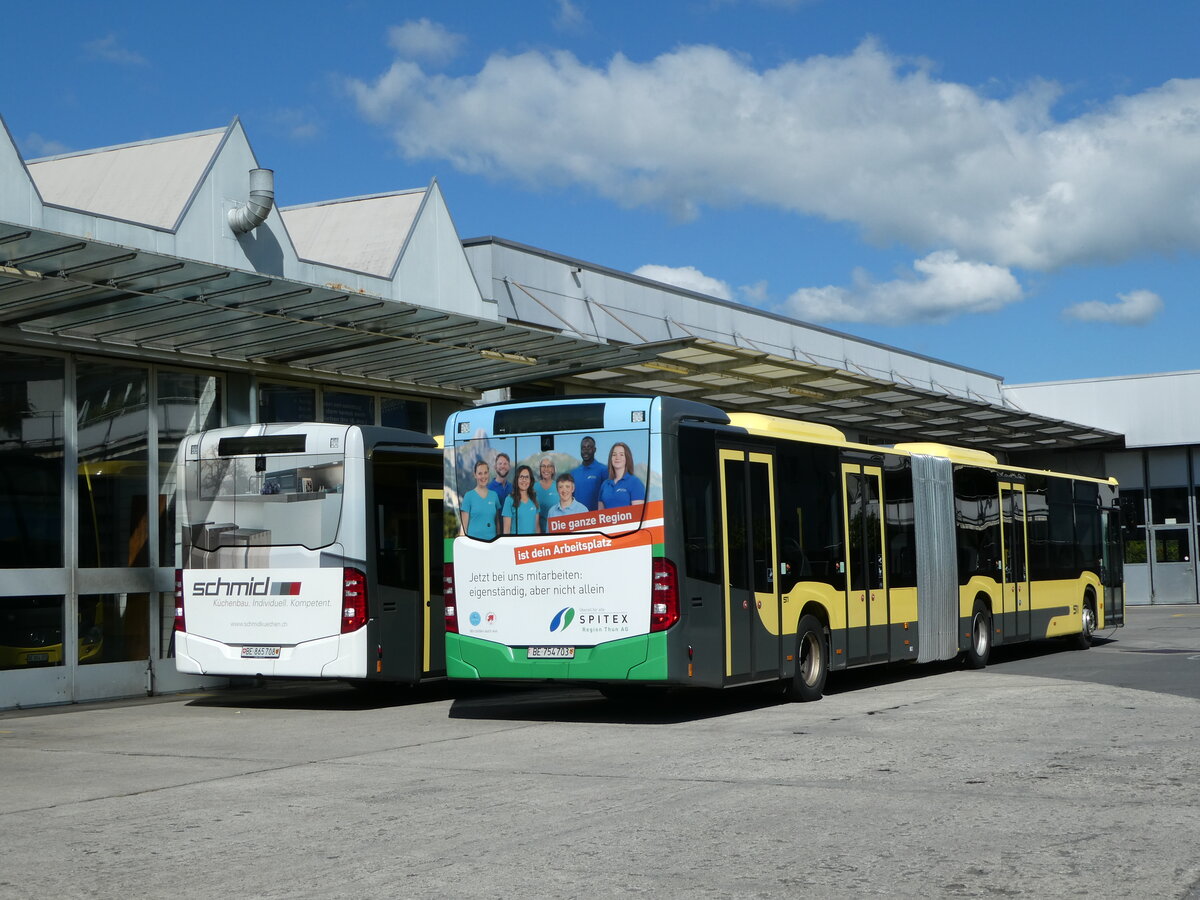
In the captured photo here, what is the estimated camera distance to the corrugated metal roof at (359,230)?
2328 cm

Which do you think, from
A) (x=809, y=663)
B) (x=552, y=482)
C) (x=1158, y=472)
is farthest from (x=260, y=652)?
(x=1158, y=472)

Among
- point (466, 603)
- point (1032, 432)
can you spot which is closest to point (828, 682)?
point (466, 603)

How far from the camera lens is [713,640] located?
13.5 metres

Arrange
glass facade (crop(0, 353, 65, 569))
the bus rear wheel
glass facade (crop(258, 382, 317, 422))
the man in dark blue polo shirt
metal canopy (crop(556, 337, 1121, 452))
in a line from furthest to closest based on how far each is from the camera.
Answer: metal canopy (crop(556, 337, 1121, 452))
glass facade (crop(258, 382, 317, 422))
glass facade (crop(0, 353, 65, 569))
the bus rear wheel
the man in dark blue polo shirt

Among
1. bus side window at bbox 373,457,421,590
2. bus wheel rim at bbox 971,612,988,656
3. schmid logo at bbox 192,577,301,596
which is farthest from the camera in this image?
bus wheel rim at bbox 971,612,988,656

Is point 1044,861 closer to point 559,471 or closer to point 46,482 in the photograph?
point 559,471

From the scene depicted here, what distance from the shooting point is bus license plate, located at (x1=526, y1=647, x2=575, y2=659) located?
1334cm

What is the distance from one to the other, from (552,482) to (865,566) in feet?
16.1

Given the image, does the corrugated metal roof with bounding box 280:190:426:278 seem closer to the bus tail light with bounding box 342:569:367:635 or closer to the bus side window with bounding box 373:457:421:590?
the bus side window with bounding box 373:457:421:590

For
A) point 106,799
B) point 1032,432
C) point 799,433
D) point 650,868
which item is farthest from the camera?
point 1032,432

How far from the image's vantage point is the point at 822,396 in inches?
1169

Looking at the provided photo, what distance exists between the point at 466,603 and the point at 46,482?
5832mm

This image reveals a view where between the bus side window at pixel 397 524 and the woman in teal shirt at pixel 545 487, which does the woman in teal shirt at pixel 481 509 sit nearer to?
the woman in teal shirt at pixel 545 487

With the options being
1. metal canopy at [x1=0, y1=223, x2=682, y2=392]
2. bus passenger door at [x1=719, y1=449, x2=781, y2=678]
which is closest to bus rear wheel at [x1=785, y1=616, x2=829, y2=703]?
bus passenger door at [x1=719, y1=449, x2=781, y2=678]
